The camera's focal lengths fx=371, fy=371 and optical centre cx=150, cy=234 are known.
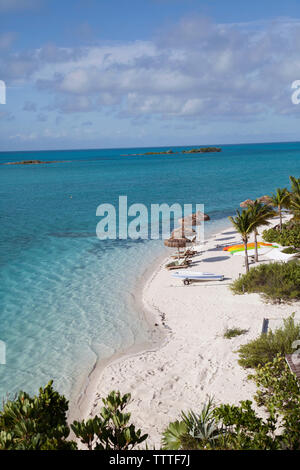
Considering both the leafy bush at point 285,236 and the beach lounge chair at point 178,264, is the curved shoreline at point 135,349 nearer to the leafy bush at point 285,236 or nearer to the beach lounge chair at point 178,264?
the beach lounge chair at point 178,264

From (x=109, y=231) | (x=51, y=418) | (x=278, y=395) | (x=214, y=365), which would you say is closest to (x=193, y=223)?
(x=109, y=231)

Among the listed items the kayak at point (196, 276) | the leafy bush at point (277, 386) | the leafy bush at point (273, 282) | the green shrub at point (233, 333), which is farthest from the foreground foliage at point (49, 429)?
Answer: the kayak at point (196, 276)

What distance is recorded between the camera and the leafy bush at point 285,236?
24594 millimetres

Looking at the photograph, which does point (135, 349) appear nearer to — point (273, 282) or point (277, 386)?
point (277, 386)

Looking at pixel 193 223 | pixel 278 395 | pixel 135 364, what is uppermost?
pixel 193 223

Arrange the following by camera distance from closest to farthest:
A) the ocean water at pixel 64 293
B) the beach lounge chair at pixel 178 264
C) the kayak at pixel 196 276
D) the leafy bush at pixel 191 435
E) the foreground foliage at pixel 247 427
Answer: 1. the foreground foliage at pixel 247 427
2. the leafy bush at pixel 191 435
3. the ocean water at pixel 64 293
4. the kayak at pixel 196 276
5. the beach lounge chair at pixel 178 264

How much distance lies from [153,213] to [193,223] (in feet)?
43.3

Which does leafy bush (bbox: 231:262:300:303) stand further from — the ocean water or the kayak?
the ocean water

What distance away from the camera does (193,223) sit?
30.0 m

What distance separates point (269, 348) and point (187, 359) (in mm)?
2911

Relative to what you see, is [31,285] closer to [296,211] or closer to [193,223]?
[193,223]

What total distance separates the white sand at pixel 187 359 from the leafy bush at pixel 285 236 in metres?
6.72

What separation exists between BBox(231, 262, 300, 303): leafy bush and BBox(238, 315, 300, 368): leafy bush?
14.4ft

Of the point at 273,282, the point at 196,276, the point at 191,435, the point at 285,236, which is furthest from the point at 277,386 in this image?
the point at 285,236
